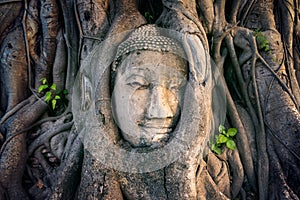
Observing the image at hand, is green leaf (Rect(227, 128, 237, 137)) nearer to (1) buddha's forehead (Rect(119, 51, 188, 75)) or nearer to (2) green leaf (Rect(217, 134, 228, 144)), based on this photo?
(2) green leaf (Rect(217, 134, 228, 144))

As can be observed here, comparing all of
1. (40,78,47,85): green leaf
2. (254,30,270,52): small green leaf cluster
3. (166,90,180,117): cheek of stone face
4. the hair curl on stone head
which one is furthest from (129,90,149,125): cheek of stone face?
(254,30,270,52): small green leaf cluster

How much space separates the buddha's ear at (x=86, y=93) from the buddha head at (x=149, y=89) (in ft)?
0.78

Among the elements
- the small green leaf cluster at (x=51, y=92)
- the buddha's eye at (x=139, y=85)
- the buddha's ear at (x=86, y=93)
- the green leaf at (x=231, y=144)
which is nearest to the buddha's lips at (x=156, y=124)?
the buddha's eye at (x=139, y=85)

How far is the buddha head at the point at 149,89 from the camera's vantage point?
2.00 meters

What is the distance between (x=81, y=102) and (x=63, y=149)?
0.46 metres

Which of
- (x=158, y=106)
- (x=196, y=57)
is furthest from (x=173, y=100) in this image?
(x=196, y=57)

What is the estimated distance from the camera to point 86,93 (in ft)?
7.47

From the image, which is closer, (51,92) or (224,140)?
(224,140)

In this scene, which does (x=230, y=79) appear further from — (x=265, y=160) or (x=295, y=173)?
(x=295, y=173)

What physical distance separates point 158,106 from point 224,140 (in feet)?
2.47

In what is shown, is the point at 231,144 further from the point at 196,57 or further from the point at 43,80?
the point at 43,80

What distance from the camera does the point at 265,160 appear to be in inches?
91.4

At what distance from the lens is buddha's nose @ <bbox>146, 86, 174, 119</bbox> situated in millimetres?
1953

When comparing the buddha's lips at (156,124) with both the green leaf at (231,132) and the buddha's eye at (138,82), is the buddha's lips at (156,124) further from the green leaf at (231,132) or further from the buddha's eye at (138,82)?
the green leaf at (231,132)
